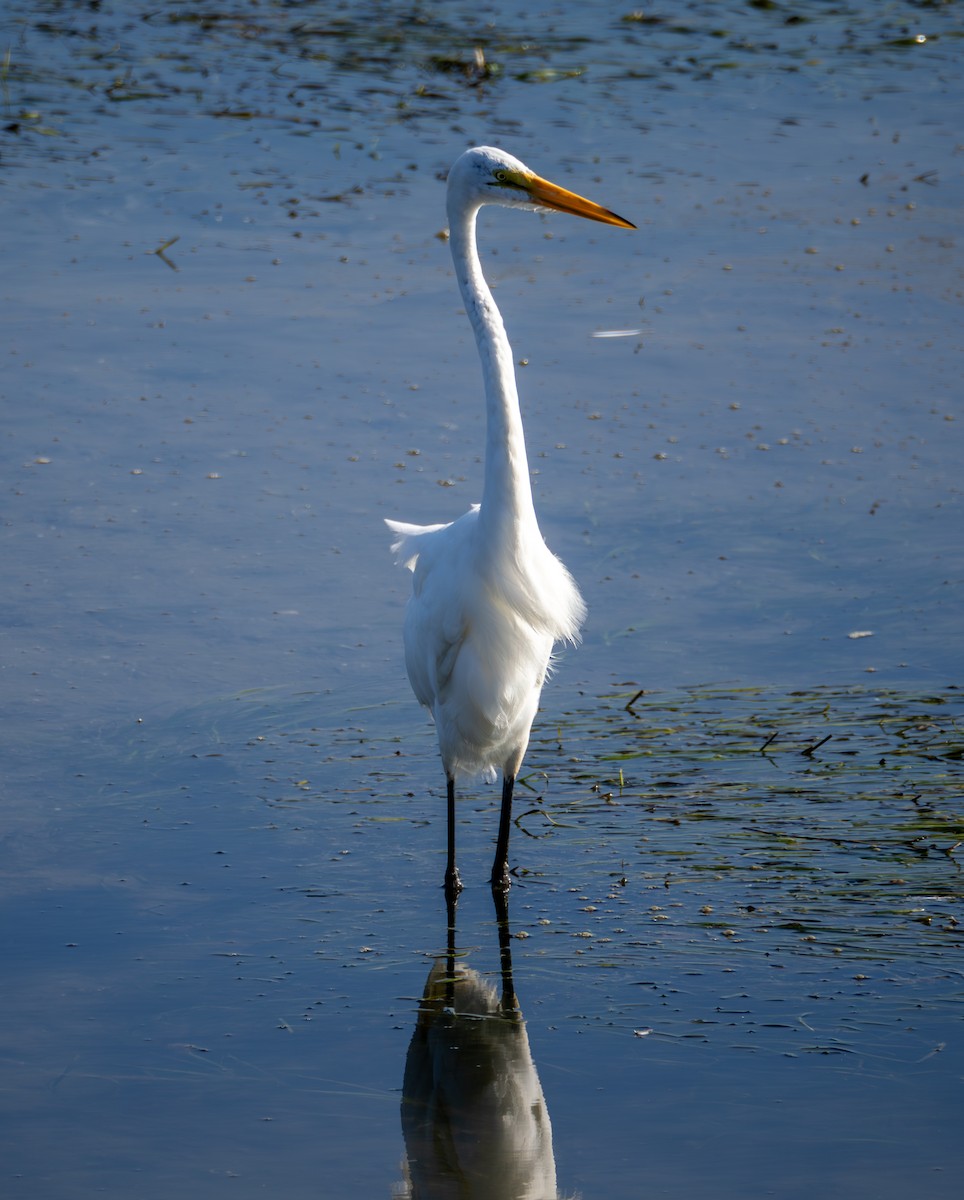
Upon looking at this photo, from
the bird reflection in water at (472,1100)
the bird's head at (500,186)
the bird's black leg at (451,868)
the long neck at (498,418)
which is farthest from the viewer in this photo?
the bird's black leg at (451,868)

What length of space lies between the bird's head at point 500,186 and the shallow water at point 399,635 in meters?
1.58

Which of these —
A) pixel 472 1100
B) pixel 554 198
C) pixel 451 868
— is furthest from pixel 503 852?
pixel 554 198

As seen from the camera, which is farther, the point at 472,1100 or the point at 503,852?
the point at 503,852

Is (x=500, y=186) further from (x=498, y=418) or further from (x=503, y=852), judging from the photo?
A: (x=503, y=852)

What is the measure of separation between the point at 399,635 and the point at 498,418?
66.7 inches

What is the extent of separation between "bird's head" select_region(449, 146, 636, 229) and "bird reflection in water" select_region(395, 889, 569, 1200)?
5.89 ft

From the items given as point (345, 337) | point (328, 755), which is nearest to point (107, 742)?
point (328, 755)

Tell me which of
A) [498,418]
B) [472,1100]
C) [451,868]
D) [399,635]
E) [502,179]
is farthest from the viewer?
[399,635]

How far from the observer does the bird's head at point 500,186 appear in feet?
12.5

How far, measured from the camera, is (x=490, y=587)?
3885 millimetres

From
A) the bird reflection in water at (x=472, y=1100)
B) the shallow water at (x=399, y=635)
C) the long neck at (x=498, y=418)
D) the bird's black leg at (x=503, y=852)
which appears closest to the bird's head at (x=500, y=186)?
the long neck at (x=498, y=418)

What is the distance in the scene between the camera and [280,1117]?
10.3 ft

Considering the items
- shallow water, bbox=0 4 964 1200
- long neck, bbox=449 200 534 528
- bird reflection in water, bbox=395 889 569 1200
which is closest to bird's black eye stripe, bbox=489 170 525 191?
long neck, bbox=449 200 534 528

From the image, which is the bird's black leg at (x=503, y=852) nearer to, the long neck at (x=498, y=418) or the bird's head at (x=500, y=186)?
the long neck at (x=498, y=418)
